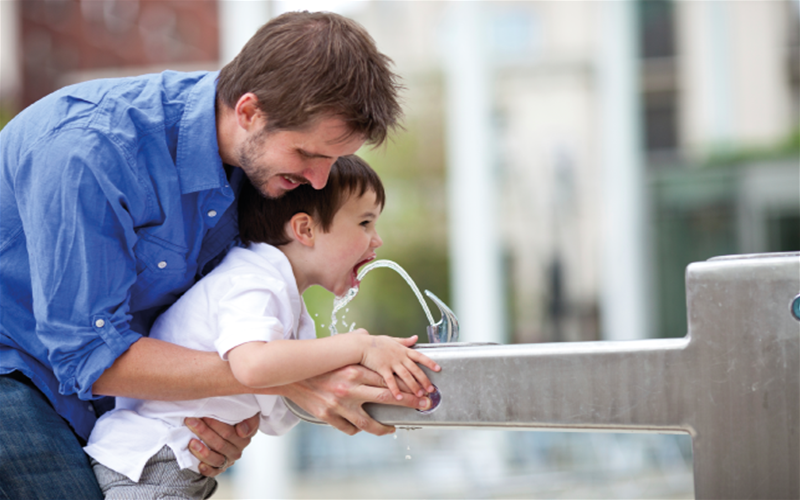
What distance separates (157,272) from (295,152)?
11.6 inches

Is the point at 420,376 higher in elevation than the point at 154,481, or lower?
higher

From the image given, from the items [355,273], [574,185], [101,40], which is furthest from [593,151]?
[101,40]

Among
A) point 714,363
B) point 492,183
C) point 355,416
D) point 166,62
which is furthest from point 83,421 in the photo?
point 166,62

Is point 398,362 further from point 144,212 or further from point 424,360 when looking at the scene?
point 144,212

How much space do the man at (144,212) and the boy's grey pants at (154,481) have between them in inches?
1.0

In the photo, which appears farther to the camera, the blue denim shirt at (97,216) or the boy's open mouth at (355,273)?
the boy's open mouth at (355,273)

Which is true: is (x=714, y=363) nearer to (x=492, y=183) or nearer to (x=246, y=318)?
(x=246, y=318)

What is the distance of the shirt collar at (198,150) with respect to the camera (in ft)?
4.06

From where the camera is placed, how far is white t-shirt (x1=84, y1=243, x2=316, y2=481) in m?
1.25

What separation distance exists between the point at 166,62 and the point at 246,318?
1719 centimetres

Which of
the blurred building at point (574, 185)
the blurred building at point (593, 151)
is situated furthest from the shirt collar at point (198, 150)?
the blurred building at point (593, 151)

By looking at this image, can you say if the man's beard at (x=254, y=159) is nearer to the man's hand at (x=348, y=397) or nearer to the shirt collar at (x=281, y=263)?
the shirt collar at (x=281, y=263)

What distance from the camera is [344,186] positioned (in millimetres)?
1459

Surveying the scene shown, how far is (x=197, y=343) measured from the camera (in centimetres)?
128
